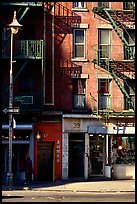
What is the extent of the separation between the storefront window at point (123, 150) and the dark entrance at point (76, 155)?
215 cm

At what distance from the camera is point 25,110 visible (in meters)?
30.5

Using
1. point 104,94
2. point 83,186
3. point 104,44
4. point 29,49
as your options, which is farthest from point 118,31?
point 83,186

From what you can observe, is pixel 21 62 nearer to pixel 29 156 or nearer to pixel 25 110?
pixel 25 110

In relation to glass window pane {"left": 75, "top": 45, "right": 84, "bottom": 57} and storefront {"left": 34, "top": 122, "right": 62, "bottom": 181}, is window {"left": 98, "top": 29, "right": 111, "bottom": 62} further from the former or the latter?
storefront {"left": 34, "top": 122, "right": 62, "bottom": 181}

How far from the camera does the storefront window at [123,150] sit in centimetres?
3147

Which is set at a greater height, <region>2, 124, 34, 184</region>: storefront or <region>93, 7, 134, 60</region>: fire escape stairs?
<region>93, 7, 134, 60</region>: fire escape stairs

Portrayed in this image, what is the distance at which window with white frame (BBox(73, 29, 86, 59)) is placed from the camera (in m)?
32.2

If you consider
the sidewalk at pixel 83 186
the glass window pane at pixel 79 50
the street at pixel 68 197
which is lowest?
the sidewalk at pixel 83 186

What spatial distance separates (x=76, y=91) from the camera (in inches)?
1276

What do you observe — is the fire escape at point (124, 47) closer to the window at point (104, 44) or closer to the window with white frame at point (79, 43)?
the window at point (104, 44)

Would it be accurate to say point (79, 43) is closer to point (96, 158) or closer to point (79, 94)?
point (79, 94)

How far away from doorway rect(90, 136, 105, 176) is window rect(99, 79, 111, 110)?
7.37ft

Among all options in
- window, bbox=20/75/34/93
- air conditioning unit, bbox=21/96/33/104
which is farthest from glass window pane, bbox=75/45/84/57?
air conditioning unit, bbox=21/96/33/104

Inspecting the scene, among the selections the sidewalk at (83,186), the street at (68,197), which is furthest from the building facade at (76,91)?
the street at (68,197)
